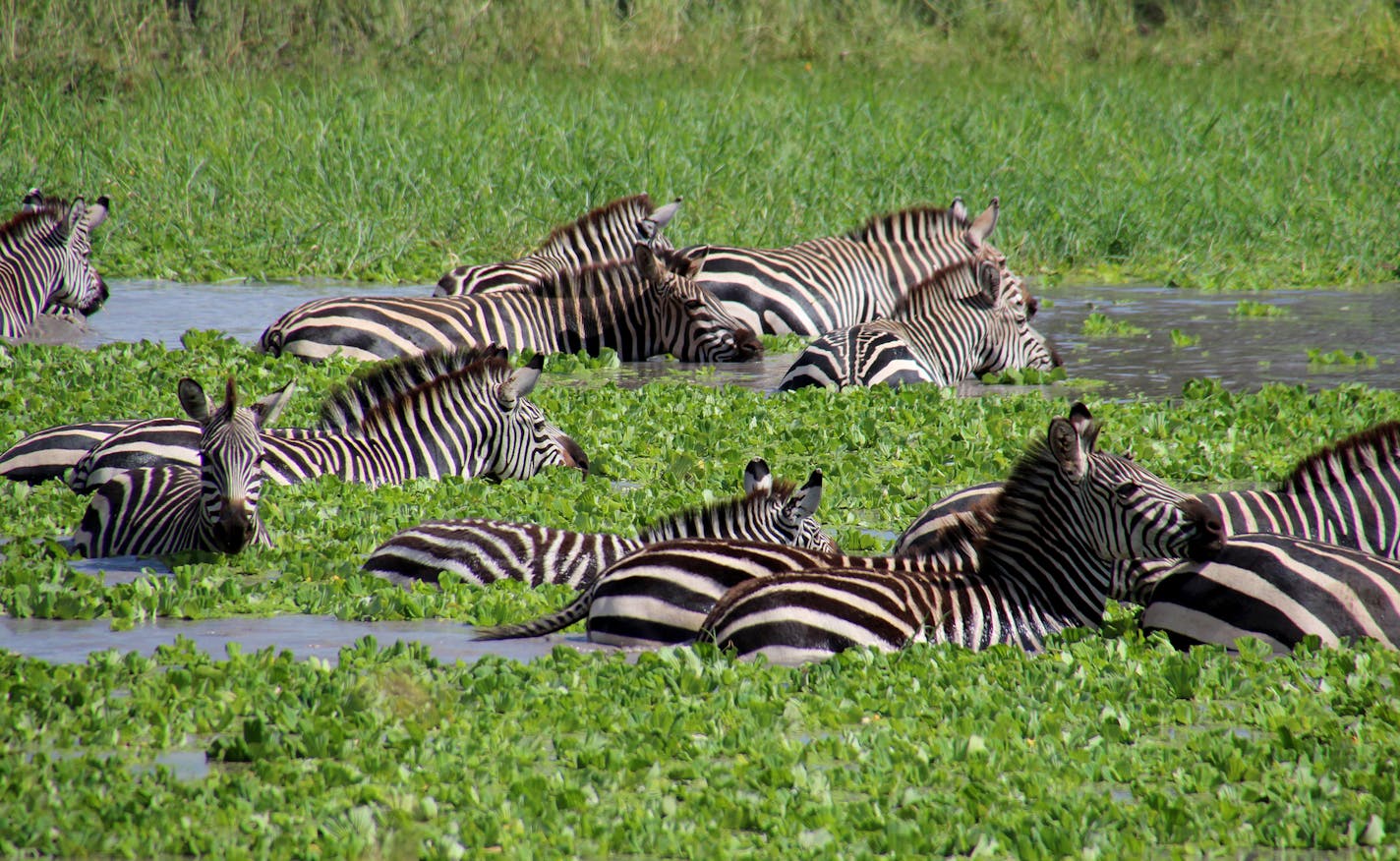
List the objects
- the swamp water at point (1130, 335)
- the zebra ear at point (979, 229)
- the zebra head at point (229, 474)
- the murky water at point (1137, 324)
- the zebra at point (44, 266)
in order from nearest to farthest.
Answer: the zebra head at point (229, 474), the swamp water at point (1130, 335), the murky water at point (1137, 324), the zebra at point (44, 266), the zebra ear at point (979, 229)

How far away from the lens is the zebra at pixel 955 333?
43.0 ft

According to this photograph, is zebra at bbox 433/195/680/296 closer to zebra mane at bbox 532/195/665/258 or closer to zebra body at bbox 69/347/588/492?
zebra mane at bbox 532/195/665/258

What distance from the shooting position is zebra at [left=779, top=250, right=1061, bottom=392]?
43.0 feet

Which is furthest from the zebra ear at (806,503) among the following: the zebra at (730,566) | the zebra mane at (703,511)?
the zebra at (730,566)

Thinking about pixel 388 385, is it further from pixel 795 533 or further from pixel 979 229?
pixel 979 229

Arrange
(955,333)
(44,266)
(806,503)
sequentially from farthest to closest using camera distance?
1. (44,266)
2. (955,333)
3. (806,503)

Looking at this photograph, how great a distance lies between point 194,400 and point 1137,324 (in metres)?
10.4

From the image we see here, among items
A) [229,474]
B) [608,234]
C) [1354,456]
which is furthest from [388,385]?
[608,234]

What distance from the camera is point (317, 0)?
25.8 meters

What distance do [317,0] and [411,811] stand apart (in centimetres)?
2288

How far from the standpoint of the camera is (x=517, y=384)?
1006 cm

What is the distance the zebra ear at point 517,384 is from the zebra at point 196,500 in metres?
1.71

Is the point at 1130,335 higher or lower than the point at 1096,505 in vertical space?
lower

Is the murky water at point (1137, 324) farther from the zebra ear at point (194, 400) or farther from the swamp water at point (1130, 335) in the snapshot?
the zebra ear at point (194, 400)
